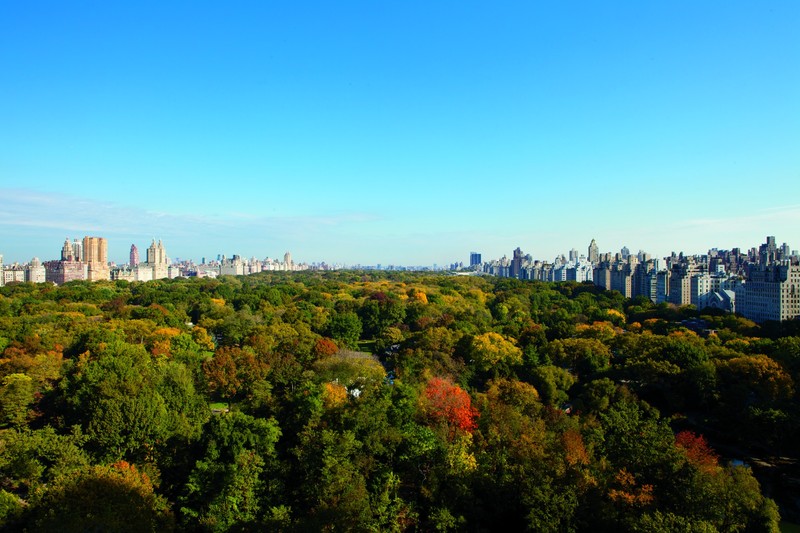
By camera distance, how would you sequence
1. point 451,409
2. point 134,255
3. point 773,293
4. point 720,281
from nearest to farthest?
point 451,409 < point 773,293 < point 720,281 < point 134,255

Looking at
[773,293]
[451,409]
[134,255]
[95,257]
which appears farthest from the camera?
[134,255]

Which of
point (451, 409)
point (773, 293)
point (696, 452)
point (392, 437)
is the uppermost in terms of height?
point (773, 293)

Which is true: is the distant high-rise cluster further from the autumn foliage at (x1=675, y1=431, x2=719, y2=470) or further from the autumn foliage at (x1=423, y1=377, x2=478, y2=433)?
the autumn foliage at (x1=423, y1=377, x2=478, y2=433)

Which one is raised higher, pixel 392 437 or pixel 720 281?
pixel 720 281

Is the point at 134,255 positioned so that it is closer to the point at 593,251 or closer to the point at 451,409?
the point at 593,251

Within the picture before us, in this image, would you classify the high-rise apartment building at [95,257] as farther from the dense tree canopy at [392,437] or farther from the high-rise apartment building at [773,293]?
the high-rise apartment building at [773,293]

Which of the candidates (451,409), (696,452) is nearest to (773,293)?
(696,452)

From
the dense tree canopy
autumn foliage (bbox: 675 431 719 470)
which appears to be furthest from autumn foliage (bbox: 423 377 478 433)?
autumn foliage (bbox: 675 431 719 470)

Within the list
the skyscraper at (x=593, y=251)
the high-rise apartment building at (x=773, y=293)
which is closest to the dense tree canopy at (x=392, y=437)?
the high-rise apartment building at (x=773, y=293)

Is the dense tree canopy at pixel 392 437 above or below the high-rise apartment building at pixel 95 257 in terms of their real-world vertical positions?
below
